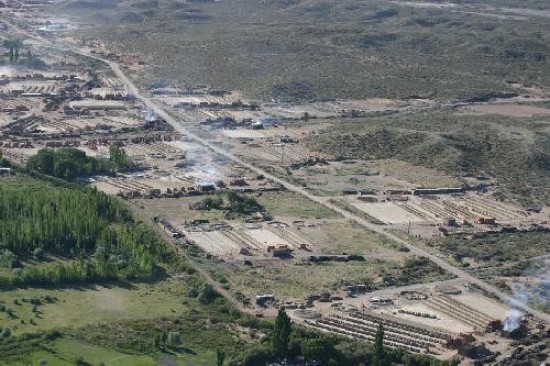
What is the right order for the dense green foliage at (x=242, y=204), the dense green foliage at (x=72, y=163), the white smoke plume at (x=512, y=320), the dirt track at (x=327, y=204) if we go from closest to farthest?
the white smoke plume at (x=512, y=320) < the dirt track at (x=327, y=204) < the dense green foliage at (x=242, y=204) < the dense green foliage at (x=72, y=163)

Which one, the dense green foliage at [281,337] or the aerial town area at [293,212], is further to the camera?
the aerial town area at [293,212]

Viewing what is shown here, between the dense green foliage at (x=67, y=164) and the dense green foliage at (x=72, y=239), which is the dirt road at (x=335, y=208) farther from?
the dense green foliage at (x=72, y=239)

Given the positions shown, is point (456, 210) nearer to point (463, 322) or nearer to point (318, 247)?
point (318, 247)

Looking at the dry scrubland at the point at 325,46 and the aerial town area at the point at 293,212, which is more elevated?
the dry scrubland at the point at 325,46

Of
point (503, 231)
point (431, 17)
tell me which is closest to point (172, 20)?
point (431, 17)

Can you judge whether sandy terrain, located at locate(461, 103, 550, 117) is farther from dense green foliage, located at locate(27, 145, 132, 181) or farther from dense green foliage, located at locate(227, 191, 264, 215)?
dense green foliage, located at locate(227, 191, 264, 215)

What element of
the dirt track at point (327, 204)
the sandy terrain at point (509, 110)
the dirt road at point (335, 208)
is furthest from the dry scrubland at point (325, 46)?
the dirt road at point (335, 208)

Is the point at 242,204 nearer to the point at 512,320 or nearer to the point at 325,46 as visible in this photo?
the point at 512,320
